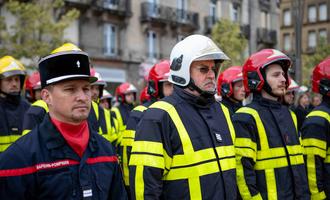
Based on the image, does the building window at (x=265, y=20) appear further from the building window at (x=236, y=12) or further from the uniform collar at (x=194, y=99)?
the uniform collar at (x=194, y=99)

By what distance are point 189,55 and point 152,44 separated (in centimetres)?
2662

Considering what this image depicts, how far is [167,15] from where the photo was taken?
30.7 metres

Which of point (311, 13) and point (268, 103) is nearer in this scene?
point (268, 103)

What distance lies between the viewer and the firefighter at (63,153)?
2693mm

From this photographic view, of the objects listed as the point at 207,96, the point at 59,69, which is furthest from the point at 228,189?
the point at 59,69

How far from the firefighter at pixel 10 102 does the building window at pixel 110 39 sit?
67.4ft

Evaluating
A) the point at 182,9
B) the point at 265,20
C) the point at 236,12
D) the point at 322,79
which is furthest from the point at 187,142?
the point at 265,20

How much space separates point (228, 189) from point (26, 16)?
1680cm

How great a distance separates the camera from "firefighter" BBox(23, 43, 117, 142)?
19.2 ft

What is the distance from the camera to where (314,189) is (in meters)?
5.09

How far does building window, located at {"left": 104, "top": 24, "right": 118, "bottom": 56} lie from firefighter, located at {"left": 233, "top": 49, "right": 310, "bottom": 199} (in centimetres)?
2299

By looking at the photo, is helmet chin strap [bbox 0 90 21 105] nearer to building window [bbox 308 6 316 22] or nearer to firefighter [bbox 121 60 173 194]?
firefighter [bbox 121 60 173 194]

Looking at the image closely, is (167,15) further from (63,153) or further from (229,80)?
(63,153)

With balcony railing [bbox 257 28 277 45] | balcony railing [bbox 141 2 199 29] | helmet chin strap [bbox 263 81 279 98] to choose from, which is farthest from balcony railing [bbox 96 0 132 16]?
helmet chin strap [bbox 263 81 279 98]
